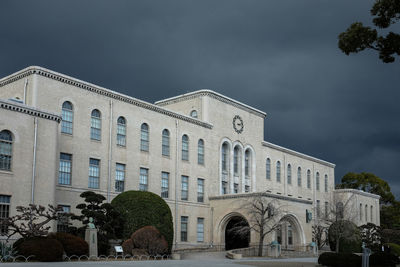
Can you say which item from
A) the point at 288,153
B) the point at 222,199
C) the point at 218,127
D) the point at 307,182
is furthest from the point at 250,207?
the point at 307,182

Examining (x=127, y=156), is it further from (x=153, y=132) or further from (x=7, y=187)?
(x=7, y=187)

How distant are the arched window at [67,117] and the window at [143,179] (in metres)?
6.95

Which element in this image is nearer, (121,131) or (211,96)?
(121,131)

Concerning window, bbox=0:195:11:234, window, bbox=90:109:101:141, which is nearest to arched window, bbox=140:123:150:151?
window, bbox=90:109:101:141

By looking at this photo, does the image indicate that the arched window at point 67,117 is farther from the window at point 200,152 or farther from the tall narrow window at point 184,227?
the window at point 200,152


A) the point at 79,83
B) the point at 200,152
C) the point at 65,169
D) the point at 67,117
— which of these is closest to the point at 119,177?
the point at 65,169

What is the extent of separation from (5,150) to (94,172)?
9003 mm

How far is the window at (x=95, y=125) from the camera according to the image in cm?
3406

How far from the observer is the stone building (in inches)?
1034

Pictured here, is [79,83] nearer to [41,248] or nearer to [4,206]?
[4,206]

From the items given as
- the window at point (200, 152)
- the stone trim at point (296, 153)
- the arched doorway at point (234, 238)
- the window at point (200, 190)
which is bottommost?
the arched doorway at point (234, 238)

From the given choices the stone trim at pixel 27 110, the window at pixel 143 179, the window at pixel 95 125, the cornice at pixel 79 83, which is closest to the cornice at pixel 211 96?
the cornice at pixel 79 83

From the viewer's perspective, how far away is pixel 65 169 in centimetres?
3197

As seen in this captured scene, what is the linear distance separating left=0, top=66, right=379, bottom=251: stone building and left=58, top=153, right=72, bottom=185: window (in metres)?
0.06
